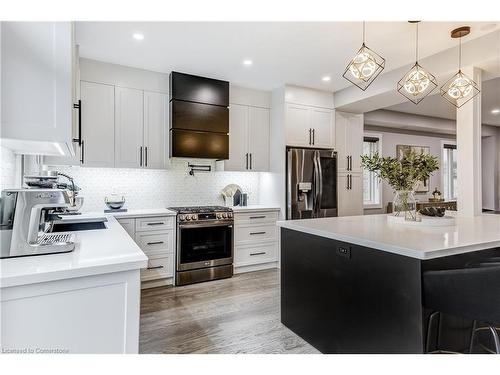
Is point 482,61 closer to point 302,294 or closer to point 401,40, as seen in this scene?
point 401,40

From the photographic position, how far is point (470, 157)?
311cm

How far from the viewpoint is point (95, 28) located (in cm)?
→ 276

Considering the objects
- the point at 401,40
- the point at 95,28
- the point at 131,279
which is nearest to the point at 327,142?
the point at 401,40

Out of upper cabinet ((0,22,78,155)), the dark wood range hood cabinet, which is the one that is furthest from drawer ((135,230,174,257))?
upper cabinet ((0,22,78,155))

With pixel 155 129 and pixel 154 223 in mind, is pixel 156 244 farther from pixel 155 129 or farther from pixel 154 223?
pixel 155 129

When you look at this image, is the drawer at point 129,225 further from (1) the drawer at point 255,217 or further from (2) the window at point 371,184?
(2) the window at point 371,184

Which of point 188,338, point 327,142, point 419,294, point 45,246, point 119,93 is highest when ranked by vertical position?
point 119,93

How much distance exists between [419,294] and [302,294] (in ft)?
3.25

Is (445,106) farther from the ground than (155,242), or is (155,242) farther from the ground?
(445,106)

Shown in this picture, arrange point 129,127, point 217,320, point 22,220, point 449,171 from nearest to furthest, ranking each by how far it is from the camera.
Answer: point 22,220
point 217,320
point 129,127
point 449,171

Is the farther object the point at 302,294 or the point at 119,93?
the point at 119,93

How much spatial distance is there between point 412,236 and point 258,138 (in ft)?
10.00

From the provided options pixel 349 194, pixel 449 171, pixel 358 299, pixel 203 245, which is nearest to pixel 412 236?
pixel 358 299

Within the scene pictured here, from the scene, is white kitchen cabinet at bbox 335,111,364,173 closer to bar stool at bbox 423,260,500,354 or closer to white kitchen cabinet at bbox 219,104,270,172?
white kitchen cabinet at bbox 219,104,270,172
